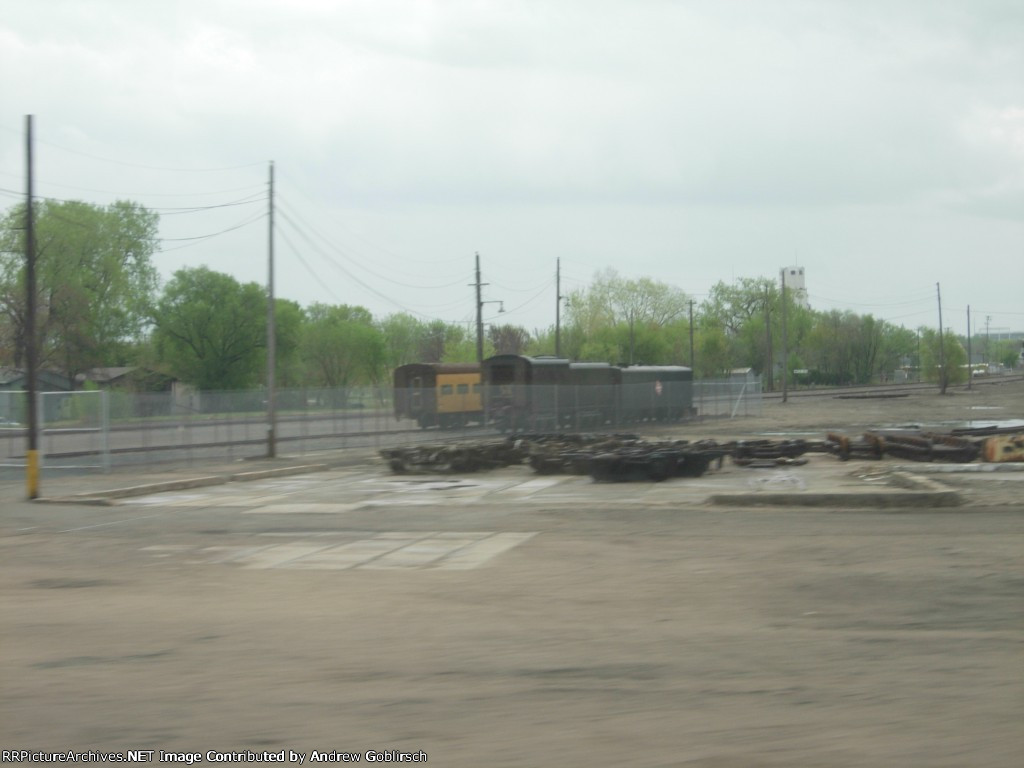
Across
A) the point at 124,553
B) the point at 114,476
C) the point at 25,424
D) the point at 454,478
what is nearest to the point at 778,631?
the point at 124,553

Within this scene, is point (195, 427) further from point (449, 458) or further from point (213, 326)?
point (213, 326)

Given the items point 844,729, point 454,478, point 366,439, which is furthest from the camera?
point 366,439

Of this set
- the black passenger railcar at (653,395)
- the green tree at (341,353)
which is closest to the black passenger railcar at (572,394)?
the black passenger railcar at (653,395)

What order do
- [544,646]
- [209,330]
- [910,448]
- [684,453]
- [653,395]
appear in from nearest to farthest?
[544,646]
[684,453]
[910,448]
[653,395]
[209,330]

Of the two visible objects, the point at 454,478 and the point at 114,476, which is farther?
the point at 114,476

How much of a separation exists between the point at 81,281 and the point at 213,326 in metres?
9.81

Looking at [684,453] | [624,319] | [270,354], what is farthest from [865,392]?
[684,453]

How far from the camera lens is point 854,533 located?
14.0 metres

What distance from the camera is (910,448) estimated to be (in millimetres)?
26219

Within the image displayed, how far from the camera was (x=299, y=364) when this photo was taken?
326 feet

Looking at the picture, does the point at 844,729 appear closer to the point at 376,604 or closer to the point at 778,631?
the point at 778,631

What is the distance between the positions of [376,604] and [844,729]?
16.3 ft

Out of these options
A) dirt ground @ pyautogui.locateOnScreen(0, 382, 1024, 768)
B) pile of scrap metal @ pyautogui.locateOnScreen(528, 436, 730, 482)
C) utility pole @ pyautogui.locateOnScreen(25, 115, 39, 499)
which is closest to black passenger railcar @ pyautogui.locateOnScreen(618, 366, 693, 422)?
pile of scrap metal @ pyautogui.locateOnScreen(528, 436, 730, 482)

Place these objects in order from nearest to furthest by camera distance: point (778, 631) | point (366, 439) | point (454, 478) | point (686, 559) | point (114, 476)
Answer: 1. point (778, 631)
2. point (686, 559)
3. point (454, 478)
4. point (114, 476)
5. point (366, 439)
